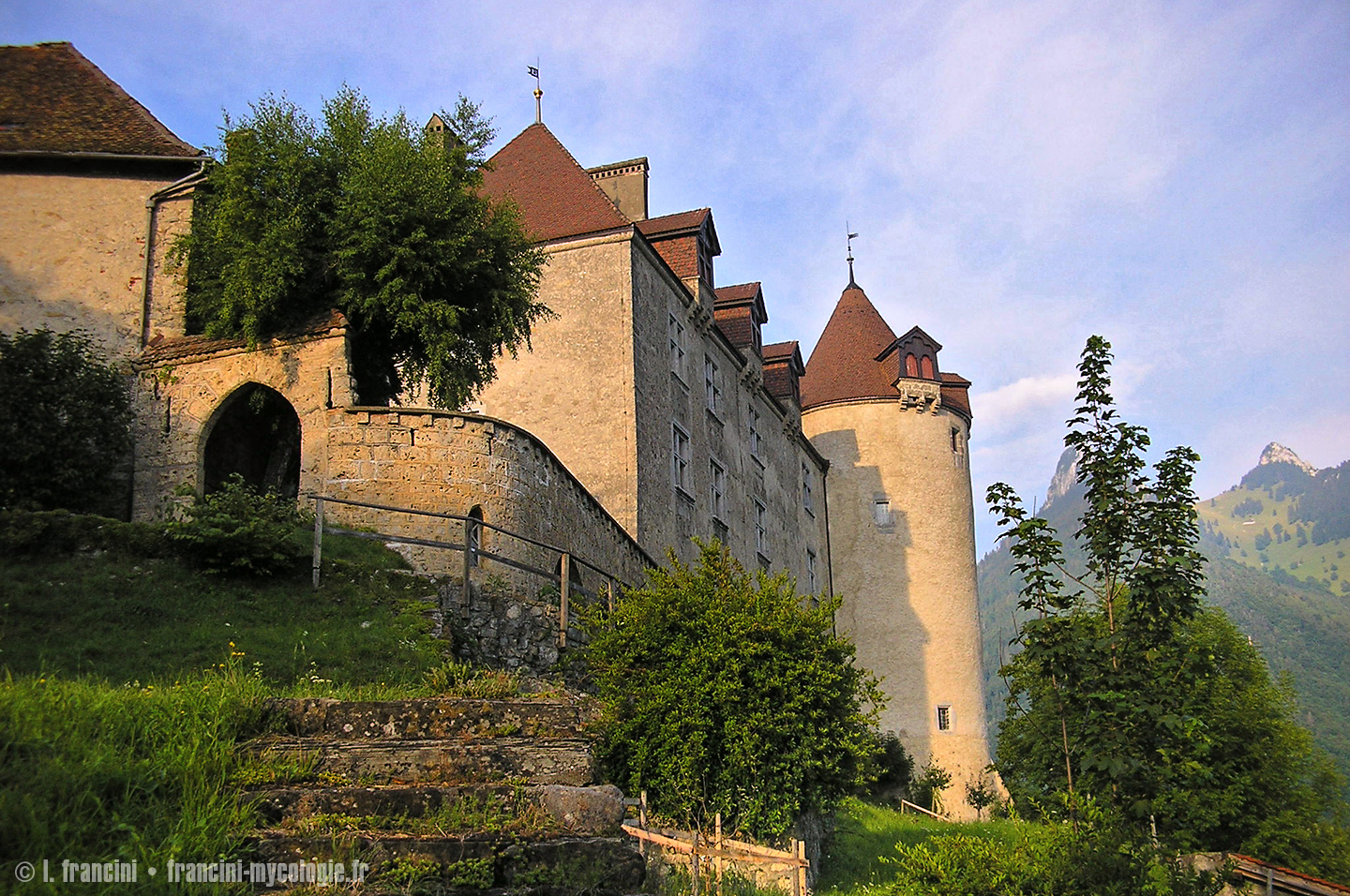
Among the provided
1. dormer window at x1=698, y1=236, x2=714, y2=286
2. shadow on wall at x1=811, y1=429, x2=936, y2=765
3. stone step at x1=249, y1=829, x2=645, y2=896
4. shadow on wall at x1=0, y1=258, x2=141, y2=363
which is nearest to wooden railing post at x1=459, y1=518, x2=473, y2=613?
shadow on wall at x1=0, y1=258, x2=141, y2=363

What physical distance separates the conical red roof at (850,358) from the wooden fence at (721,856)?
37.2 meters

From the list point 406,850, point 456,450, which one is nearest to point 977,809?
point 456,450

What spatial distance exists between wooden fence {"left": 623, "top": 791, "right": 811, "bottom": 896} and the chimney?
22086 mm

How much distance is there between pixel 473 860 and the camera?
634 cm

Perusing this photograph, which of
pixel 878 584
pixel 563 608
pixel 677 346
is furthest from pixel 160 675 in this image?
pixel 878 584

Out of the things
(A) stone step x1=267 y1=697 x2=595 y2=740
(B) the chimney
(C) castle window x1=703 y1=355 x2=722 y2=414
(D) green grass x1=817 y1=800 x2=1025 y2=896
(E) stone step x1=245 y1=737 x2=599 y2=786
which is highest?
(B) the chimney

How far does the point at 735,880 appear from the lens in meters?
11.6

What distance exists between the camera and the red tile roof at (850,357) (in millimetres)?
49844

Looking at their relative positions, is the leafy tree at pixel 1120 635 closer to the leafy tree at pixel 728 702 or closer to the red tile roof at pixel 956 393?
the leafy tree at pixel 728 702

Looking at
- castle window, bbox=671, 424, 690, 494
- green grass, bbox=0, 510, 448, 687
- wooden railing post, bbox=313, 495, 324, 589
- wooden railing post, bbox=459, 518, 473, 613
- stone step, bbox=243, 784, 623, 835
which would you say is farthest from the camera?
castle window, bbox=671, 424, 690, 494

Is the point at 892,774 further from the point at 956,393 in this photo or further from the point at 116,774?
the point at 116,774

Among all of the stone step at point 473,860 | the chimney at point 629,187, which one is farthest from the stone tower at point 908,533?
the stone step at point 473,860

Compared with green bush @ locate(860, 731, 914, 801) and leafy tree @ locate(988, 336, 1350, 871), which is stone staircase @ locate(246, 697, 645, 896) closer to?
leafy tree @ locate(988, 336, 1350, 871)

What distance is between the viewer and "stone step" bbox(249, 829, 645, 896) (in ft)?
20.4
